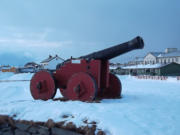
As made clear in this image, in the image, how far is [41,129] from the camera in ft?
12.2

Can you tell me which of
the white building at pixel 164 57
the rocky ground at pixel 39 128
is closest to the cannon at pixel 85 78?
the rocky ground at pixel 39 128

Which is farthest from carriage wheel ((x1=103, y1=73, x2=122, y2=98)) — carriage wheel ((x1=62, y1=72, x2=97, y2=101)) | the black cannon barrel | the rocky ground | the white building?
the white building

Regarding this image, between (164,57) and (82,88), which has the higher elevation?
(164,57)

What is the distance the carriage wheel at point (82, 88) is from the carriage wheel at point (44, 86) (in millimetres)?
739

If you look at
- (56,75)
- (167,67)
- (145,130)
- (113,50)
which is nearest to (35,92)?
A: (56,75)

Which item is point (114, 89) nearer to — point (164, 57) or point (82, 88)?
point (82, 88)

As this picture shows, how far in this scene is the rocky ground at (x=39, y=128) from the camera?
3308mm

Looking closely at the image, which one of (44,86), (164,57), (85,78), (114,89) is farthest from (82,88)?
(164,57)

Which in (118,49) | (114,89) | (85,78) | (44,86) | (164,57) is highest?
(164,57)

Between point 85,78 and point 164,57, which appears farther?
point 164,57

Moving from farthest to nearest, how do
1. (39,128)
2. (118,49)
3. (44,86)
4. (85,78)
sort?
(44,86) → (118,49) → (85,78) → (39,128)

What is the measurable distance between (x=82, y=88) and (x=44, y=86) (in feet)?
4.86

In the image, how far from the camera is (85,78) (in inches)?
205

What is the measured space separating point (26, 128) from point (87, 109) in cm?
135
